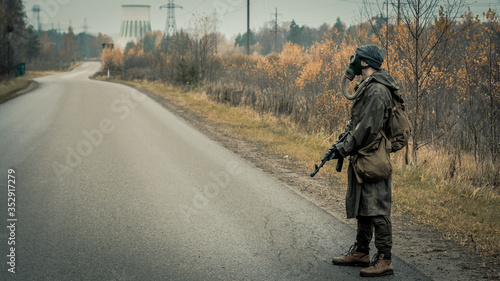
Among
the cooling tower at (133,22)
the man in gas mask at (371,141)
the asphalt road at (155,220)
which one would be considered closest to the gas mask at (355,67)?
the man in gas mask at (371,141)

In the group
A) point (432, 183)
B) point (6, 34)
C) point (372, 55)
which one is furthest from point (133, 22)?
point (372, 55)

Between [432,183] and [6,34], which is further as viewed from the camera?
[6,34]

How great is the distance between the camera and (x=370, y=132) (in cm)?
347

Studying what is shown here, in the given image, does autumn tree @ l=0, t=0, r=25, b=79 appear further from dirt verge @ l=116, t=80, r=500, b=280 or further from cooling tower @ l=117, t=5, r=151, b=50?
cooling tower @ l=117, t=5, r=151, b=50

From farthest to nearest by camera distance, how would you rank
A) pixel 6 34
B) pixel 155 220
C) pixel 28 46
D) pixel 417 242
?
1. pixel 28 46
2. pixel 6 34
3. pixel 155 220
4. pixel 417 242

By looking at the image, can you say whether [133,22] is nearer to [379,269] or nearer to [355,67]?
[355,67]

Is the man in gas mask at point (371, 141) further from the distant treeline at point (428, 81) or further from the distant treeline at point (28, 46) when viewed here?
the distant treeline at point (28, 46)

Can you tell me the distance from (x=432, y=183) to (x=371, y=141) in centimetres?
387

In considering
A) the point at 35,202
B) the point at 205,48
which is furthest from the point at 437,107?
the point at 205,48

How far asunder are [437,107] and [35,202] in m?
10.3

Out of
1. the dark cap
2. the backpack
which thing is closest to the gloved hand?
the backpack

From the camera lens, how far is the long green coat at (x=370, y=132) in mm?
3459

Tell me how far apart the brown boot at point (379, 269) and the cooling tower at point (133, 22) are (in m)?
119

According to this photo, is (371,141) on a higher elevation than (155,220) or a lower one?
higher
